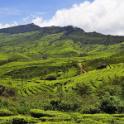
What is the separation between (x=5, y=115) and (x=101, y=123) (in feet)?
120

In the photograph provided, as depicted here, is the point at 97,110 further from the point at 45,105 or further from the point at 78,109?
the point at 45,105

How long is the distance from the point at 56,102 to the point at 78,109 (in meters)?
12.1

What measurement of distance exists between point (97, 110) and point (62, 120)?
94.9ft

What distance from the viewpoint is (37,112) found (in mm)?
120562

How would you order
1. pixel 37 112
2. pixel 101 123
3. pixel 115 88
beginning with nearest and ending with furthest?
1. pixel 101 123
2. pixel 37 112
3. pixel 115 88

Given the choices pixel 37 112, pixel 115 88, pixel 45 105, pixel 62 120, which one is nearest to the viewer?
pixel 62 120

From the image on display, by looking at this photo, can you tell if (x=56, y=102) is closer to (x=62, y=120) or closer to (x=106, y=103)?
(x=106, y=103)

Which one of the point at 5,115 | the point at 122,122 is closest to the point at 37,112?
the point at 5,115

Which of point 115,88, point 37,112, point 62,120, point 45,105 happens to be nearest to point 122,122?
point 62,120

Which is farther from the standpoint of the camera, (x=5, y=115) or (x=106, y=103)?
(x=106, y=103)

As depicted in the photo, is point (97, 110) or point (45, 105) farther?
point (45, 105)

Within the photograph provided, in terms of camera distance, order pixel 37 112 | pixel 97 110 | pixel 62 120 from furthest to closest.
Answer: pixel 97 110, pixel 37 112, pixel 62 120

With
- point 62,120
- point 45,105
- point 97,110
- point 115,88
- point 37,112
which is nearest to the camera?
point 62,120

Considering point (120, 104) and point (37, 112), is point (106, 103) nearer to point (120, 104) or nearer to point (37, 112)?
point (120, 104)
